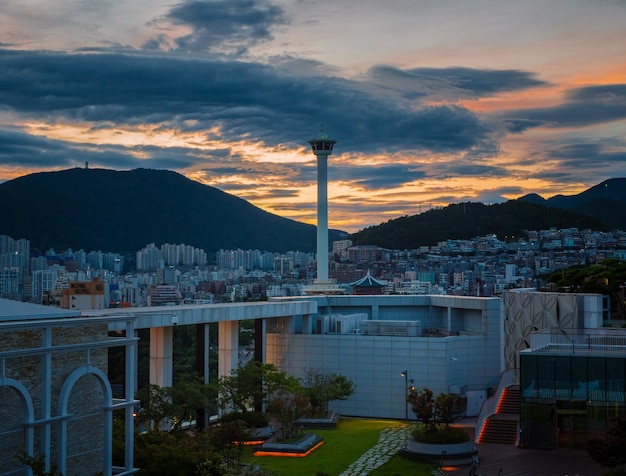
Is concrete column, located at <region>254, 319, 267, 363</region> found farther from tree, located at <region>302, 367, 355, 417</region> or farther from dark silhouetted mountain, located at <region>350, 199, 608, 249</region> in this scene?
dark silhouetted mountain, located at <region>350, 199, 608, 249</region>

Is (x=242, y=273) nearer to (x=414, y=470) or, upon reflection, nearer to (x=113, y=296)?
(x=113, y=296)

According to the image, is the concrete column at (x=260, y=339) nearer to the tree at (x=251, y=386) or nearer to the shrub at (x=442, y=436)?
the tree at (x=251, y=386)

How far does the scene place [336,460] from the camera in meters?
24.6

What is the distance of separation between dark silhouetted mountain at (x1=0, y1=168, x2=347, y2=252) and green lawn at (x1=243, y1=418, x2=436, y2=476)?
78123 mm

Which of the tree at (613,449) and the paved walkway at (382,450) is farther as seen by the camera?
the paved walkway at (382,450)

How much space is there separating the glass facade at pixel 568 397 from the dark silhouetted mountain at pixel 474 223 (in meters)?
92.8

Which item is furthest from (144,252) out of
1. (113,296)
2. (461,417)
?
(461,417)

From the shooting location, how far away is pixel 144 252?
4843 inches

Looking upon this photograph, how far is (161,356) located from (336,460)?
277 inches

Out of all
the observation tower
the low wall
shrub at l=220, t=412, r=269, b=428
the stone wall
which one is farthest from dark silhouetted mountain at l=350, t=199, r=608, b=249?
the stone wall

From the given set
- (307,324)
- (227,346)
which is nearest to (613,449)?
(227,346)

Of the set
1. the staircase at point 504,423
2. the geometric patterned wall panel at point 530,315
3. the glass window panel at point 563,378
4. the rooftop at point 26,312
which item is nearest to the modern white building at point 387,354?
the geometric patterned wall panel at point 530,315

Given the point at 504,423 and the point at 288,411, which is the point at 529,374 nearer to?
the point at 504,423

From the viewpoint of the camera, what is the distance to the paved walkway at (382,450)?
76.7 ft
